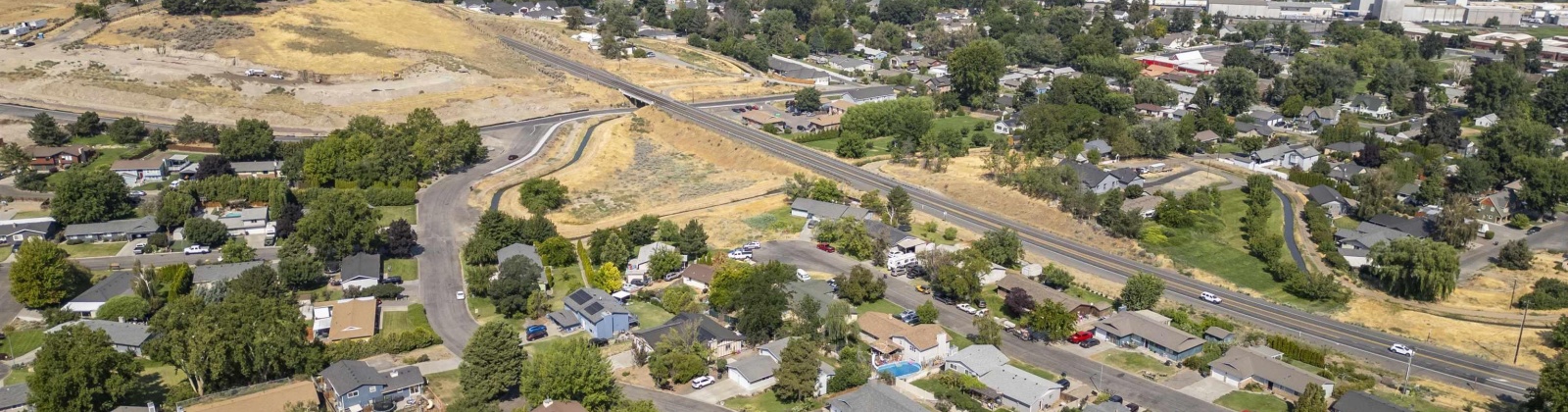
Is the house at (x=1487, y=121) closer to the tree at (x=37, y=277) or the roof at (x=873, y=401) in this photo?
Result: the roof at (x=873, y=401)

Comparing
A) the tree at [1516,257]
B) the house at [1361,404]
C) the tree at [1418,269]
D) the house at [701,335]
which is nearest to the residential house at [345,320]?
the house at [701,335]

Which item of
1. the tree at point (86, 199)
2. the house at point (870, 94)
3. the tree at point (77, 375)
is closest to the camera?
the tree at point (77, 375)

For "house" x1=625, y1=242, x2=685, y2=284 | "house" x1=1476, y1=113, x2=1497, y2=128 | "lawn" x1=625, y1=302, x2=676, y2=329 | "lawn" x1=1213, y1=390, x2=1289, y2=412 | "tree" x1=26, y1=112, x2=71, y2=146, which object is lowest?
"lawn" x1=625, y1=302, x2=676, y2=329

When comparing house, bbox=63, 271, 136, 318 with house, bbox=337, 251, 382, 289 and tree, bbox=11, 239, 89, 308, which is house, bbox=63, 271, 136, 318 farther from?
house, bbox=337, 251, 382, 289

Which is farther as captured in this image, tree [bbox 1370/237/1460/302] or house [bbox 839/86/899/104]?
house [bbox 839/86/899/104]

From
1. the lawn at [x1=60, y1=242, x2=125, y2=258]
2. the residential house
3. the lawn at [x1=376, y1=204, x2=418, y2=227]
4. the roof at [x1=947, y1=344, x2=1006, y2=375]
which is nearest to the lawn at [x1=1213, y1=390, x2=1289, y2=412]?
the roof at [x1=947, y1=344, x2=1006, y2=375]

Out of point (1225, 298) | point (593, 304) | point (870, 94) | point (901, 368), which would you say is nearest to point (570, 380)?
point (593, 304)

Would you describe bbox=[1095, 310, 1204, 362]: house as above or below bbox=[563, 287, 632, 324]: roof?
below
